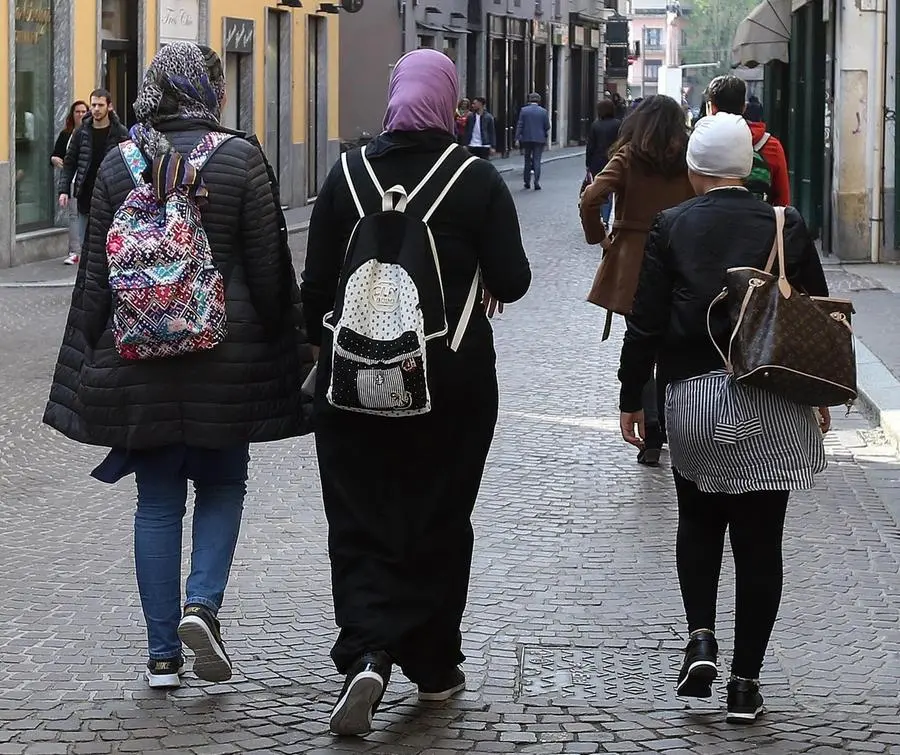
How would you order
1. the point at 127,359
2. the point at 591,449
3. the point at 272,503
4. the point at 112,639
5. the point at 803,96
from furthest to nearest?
the point at 803,96, the point at 591,449, the point at 272,503, the point at 112,639, the point at 127,359

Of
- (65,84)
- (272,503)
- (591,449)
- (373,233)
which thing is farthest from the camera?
(65,84)

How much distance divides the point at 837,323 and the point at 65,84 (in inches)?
672

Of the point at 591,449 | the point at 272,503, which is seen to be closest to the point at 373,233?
the point at 272,503

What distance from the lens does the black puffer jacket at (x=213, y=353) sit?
4.92 m

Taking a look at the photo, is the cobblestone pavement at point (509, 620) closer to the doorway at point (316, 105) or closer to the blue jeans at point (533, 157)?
the doorway at point (316, 105)

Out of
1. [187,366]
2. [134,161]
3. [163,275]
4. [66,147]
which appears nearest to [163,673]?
[187,366]

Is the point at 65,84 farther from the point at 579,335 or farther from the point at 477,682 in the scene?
the point at 477,682

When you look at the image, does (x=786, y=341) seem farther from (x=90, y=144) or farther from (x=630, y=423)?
(x=90, y=144)

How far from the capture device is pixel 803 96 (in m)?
22.5

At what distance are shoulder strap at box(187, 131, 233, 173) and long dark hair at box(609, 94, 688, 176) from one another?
359 centimetres

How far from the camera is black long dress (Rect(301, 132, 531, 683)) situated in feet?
15.5

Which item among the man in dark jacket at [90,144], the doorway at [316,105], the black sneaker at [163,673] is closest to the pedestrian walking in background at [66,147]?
the man in dark jacket at [90,144]

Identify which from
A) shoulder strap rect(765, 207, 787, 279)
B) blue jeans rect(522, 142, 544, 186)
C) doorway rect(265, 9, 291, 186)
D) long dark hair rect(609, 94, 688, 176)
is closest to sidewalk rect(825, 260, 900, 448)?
long dark hair rect(609, 94, 688, 176)

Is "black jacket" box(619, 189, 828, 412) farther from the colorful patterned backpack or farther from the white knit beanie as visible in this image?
the colorful patterned backpack
